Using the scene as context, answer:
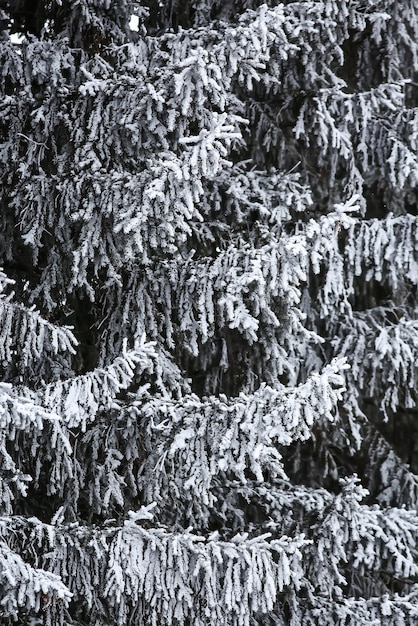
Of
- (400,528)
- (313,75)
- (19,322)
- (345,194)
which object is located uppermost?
(313,75)

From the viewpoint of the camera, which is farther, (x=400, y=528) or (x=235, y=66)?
(x=400, y=528)

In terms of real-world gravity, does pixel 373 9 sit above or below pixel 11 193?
above

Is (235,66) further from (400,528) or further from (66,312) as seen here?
(400,528)

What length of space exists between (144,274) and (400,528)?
2194mm

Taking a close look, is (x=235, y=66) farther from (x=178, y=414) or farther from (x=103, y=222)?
(x=178, y=414)

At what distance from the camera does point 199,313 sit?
3891 millimetres

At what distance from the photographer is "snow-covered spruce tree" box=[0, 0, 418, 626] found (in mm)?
3354

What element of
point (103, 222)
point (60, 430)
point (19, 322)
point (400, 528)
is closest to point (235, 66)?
point (103, 222)

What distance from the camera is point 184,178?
124 inches

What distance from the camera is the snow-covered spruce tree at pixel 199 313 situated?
335 centimetres

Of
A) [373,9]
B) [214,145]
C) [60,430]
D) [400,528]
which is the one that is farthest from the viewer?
[373,9]

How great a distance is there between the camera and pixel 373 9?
469 centimetres

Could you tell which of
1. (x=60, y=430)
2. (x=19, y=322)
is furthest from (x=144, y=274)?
(x=60, y=430)

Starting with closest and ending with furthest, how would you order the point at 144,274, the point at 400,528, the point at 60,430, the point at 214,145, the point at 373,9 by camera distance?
1. the point at 214,145
2. the point at 60,430
3. the point at 144,274
4. the point at 400,528
5. the point at 373,9
